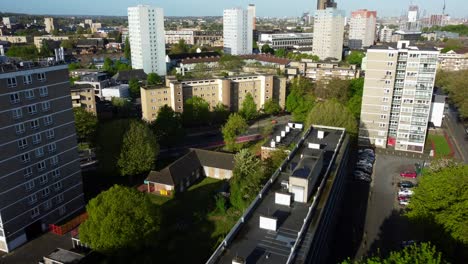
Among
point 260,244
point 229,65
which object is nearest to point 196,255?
point 260,244

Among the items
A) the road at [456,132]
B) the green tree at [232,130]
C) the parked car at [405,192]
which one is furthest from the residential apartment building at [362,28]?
the parked car at [405,192]

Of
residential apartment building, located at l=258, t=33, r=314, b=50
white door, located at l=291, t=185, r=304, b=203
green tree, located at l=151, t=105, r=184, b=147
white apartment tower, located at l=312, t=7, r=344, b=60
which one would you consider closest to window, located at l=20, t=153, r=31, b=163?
green tree, located at l=151, t=105, r=184, b=147

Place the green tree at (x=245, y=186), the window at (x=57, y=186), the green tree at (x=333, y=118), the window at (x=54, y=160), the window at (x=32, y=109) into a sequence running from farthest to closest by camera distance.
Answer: the green tree at (x=333, y=118), the green tree at (x=245, y=186), the window at (x=57, y=186), the window at (x=54, y=160), the window at (x=32, y=109)

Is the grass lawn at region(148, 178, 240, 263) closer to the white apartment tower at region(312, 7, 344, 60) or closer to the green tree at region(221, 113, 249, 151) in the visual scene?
the green tree at region(221, 113, 249, 151)

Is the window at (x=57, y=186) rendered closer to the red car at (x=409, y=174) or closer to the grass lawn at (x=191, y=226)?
the grass lawn at (x=191, y=226)

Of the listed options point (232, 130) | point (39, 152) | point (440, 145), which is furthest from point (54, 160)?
point (440, 145)
